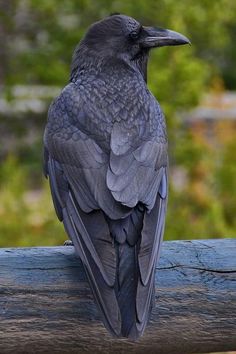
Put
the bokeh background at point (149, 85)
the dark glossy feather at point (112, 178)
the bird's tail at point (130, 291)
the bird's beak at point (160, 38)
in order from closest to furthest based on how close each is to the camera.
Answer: the bird's tail at point (130, 291), the dark glossy feather at point (112, 178), the bird's beak at point (160, 38), the bokeh background at point (149, 85)

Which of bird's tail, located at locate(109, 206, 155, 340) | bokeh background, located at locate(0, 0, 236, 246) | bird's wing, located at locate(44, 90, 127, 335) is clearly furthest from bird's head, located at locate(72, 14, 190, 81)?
bokeh background, located at locate(0, 0, 236, 246)

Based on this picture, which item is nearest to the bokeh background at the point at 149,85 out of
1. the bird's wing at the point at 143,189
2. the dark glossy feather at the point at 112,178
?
the dark glossy feather at the point at 112,178

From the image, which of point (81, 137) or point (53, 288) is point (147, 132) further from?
point (53, 288)

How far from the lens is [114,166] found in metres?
3.86

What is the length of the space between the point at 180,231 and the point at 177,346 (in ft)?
14.2

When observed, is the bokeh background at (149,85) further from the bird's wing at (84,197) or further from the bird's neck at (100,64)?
the bird's wing at (84,197)

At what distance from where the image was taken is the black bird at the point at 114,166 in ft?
11.5

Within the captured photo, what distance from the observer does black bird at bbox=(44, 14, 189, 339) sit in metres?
3.50

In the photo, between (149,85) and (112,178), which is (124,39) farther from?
(149,85)

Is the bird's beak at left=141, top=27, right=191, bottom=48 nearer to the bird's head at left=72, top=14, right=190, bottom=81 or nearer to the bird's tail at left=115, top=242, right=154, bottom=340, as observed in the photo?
the bird's head at left=72, top=14, right=190, bottom=81

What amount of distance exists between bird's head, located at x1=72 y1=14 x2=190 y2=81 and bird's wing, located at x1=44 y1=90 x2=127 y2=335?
41 cm

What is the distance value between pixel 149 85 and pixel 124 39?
364 centimetres

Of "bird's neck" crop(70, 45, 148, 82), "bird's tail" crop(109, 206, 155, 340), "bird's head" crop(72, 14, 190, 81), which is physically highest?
"bird's head" crop(72, 14, 190, 81)

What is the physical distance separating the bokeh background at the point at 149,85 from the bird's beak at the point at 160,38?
337 centimetres
